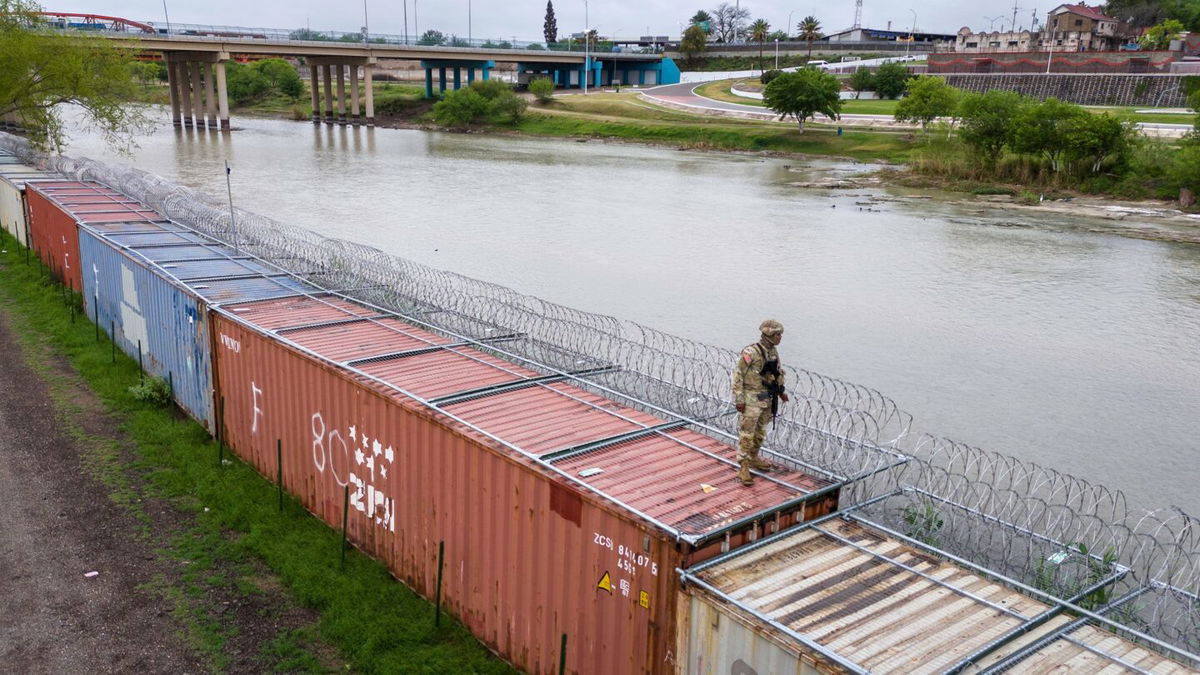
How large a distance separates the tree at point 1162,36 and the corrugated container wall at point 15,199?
120792mm

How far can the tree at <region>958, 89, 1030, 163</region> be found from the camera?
2279 inches

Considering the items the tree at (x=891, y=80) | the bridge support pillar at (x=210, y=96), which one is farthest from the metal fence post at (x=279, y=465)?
the tree at (x=891, y=80)

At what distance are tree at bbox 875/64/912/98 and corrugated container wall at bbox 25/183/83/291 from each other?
9804cm

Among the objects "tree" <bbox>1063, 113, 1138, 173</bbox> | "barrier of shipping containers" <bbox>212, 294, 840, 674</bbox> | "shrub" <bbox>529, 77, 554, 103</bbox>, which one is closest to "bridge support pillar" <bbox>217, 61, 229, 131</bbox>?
"shrub" <bbox>529, 77, 554, 103</bbox>

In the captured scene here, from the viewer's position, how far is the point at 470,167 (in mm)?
68125

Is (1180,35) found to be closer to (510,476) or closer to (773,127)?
(773,127)

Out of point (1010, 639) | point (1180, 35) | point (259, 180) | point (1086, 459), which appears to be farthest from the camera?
point (1180, 35)

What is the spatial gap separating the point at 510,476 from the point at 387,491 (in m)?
2.77

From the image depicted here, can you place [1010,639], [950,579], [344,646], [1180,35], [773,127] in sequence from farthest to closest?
[1180,35] < [773,127] < [344,646] < [950,579] < [1010,639]

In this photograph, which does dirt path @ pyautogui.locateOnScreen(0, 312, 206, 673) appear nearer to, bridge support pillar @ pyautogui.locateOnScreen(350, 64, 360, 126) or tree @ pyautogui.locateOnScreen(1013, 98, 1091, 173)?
tree @ pyautogui.locateOnScreen(1013, 98, 1091, 173)

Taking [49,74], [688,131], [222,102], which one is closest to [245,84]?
[222,102]

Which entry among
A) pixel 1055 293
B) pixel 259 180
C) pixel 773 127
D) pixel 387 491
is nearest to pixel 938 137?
pixel 773 127

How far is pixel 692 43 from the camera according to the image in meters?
160

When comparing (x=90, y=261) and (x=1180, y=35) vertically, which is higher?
(x=1180, y=35)
